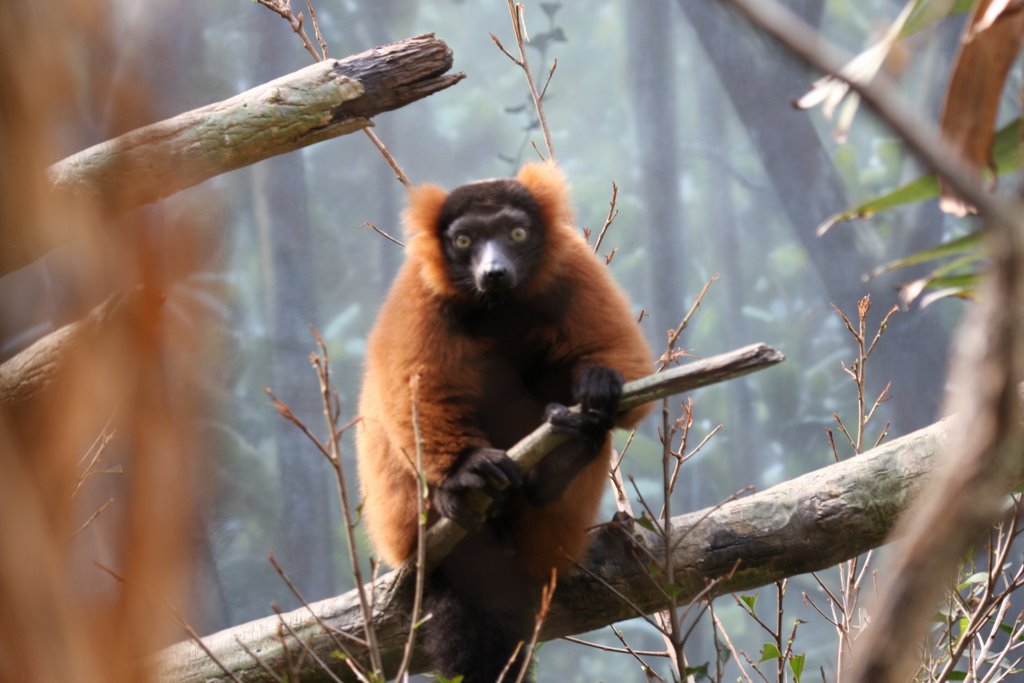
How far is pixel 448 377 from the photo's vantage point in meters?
2.54

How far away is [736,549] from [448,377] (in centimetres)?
94

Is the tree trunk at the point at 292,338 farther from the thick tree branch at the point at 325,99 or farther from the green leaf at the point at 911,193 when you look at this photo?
the green leaf at the point at 911,193

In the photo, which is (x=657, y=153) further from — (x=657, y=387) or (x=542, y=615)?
(x=542, y=615)

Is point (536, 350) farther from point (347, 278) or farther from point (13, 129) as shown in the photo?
point (347, 278)

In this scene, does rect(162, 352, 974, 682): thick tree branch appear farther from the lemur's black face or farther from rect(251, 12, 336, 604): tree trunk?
rect(251, 12, 336, 604): tree trunk

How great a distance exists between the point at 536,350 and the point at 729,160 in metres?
4.78

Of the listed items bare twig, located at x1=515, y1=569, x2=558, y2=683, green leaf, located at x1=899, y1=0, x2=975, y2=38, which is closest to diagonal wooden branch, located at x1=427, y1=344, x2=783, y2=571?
bare twig, located at x1=515, y1=569, x2=558, y2=683

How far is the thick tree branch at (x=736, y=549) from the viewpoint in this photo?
2627 mm

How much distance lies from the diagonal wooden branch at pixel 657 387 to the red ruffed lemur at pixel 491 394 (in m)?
0.07

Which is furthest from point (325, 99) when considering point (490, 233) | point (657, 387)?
point (657, 387)

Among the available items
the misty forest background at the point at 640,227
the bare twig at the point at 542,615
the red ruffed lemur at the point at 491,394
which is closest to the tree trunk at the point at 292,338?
the misty forest background at the point at 640,227

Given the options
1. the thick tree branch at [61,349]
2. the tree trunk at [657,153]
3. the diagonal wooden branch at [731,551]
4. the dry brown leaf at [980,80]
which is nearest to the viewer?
the thick tree branch at [61,349]

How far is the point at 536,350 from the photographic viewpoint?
272cm

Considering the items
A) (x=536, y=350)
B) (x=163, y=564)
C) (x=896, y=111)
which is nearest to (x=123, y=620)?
(x=163, y=564)
